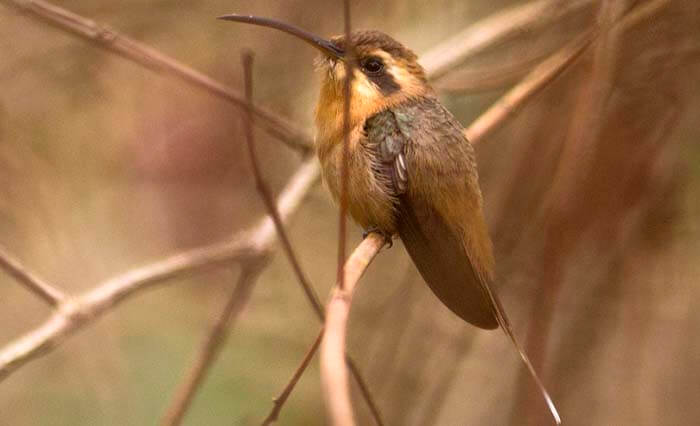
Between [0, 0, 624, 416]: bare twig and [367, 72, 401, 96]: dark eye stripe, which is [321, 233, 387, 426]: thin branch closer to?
[0, 0, 624, 416]: bare twig

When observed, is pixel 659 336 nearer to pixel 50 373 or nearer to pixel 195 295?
pixel 195 295

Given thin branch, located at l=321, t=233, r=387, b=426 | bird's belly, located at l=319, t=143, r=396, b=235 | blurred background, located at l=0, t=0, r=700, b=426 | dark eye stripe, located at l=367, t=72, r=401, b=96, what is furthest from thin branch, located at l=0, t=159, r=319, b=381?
thin branch, located at l=321, t=233, r=387, b=426

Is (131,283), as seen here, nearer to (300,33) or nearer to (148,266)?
(148,266)

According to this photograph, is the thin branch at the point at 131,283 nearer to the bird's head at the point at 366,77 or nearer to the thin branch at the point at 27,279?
the thin branch at the point at 27,279

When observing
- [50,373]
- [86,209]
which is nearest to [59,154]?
[86,209]

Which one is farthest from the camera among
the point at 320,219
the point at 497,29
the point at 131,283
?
the point at 320,219

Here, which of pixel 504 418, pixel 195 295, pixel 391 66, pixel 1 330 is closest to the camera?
pixel 391 66

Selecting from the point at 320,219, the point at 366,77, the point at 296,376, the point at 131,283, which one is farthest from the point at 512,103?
the point at 320,219
